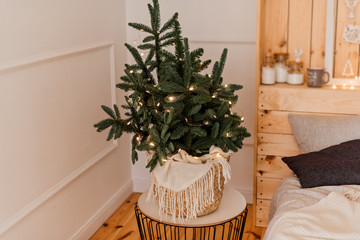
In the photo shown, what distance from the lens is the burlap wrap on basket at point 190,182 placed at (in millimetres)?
1886

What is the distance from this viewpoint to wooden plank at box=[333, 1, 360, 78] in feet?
8.44

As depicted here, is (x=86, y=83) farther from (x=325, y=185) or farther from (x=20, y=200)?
(x=325, y=185)

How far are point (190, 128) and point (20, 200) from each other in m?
0.76

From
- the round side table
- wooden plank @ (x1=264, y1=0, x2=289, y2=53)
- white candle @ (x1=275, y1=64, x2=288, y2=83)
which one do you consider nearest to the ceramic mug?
white candle @ (x1=275, y1=64, x2=288, y2=83)

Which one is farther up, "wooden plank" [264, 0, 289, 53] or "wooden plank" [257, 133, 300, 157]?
"wooden plank" [264, 0, 289, 53]

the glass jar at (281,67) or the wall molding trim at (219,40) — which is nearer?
the glass jar at (281,67)

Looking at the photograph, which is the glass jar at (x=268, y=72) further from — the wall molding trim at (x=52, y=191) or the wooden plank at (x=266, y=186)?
the wall molding trim at (x=52, y=191)

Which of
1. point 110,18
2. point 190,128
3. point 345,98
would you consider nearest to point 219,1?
point 110,18

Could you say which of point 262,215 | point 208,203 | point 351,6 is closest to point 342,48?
point 351,6

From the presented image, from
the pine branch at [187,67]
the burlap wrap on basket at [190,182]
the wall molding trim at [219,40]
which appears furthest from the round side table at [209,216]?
the wall molding trim at [219,40]

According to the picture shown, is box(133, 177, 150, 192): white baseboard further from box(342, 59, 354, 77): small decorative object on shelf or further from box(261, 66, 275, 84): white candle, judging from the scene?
box(342, 59, 354, 77): small decorative object on shelf

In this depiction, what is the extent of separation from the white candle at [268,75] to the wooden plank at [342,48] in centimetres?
34

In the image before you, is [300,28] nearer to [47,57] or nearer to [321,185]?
[321,185]

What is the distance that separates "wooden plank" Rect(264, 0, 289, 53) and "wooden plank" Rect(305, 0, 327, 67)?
0.49 ft
